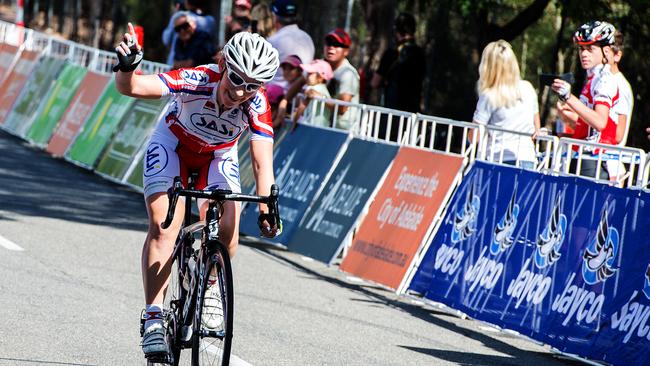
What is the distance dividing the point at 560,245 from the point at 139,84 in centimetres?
397

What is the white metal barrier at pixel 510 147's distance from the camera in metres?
10.3

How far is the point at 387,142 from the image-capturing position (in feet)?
39.4

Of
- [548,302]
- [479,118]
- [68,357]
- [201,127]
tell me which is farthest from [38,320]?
[479,118]

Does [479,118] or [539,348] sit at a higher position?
[479,118]

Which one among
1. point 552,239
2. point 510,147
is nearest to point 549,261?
point 552,239

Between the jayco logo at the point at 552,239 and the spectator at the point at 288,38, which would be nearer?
the jayco logo at the point at 552,239

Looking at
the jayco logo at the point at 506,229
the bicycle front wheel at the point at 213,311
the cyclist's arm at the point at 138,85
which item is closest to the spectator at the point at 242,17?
the jayco logo at the point at 506,229

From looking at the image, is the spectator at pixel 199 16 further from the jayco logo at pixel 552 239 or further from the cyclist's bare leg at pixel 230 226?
the cyclist's bare leg at pixel 230 226

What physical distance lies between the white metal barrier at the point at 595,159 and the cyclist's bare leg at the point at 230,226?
3.28 m

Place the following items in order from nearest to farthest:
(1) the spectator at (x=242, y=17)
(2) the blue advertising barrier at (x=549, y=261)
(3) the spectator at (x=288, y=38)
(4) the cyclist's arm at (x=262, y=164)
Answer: (4) the cyclist's arm at (x=262, y=164)
(2) the blue advertising barrier at (x=549, y=261)
(3) the spectator at (x=288, y=38)
(1) the spectator at (x=242, y=17)

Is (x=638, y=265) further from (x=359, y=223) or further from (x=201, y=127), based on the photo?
(x=359, y=223)

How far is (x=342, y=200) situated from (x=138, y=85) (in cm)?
613

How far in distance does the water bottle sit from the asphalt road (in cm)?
101

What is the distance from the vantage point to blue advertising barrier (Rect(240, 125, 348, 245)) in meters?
12.9
